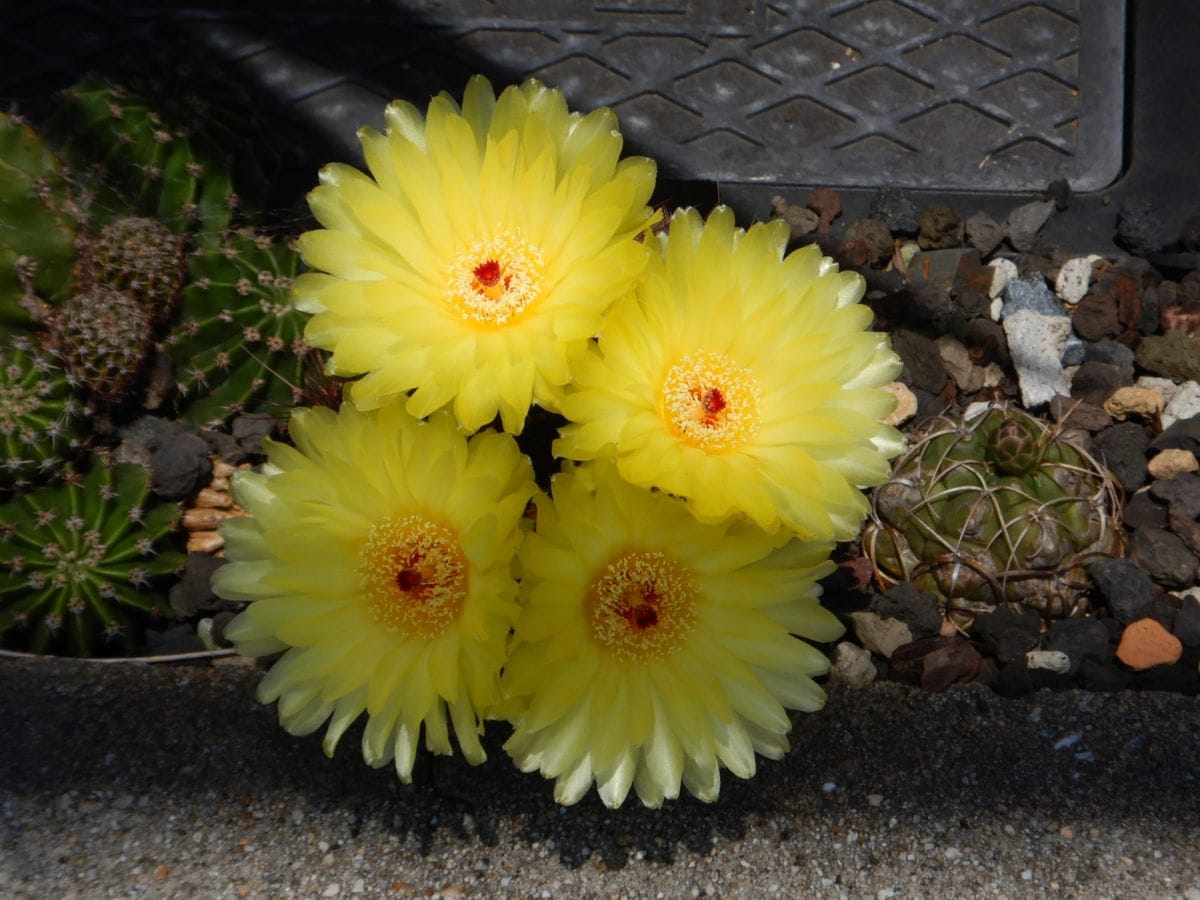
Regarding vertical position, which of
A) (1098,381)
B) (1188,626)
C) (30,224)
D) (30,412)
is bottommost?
(1188,626)

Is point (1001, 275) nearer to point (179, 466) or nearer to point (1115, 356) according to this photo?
point (1115, 356)

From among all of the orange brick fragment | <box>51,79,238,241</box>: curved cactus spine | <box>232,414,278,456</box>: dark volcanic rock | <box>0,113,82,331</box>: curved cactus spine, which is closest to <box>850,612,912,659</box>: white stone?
the orange brick fragment

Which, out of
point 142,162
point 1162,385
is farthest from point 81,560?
point 1162,385

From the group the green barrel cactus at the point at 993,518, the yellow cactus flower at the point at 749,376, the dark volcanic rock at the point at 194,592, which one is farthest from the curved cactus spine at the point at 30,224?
the green barrel cactus at the point at 993,518

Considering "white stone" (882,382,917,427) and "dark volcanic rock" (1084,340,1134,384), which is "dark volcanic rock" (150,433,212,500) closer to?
"white stone" (882,382,917,427)

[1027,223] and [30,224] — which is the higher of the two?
[30,224]

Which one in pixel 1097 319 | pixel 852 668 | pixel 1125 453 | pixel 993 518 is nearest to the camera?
pixel 993 518
